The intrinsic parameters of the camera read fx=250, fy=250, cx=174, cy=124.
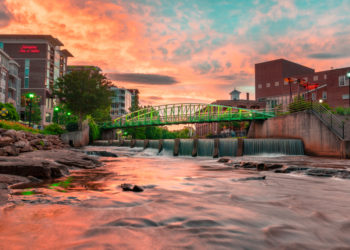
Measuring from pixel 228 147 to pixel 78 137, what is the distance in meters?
26.1

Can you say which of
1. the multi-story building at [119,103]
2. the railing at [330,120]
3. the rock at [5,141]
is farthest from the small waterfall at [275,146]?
the multi-story building at [119,103]

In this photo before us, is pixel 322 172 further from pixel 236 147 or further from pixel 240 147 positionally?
pixel 236 147

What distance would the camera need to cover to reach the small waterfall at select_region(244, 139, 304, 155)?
23.8m

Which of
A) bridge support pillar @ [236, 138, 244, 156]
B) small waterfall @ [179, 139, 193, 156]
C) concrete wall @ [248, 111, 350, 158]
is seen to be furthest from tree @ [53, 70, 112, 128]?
concrete wall @ [248, 111, 350, 158]

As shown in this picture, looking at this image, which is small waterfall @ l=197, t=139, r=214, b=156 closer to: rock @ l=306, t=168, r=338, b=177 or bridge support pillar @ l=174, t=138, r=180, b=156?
bridge support pillar @ l=174, t=138, r=180, b=156

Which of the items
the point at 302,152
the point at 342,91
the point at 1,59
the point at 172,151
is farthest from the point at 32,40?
the point at 342,91

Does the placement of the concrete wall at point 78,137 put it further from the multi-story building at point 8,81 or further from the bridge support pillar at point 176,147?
the multi-story building at point 8,81

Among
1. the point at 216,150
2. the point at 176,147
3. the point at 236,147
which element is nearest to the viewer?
the point at 236,147

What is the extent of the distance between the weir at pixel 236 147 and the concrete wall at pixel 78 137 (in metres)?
17.0

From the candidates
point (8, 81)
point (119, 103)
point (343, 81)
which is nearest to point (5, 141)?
point (8, 81)

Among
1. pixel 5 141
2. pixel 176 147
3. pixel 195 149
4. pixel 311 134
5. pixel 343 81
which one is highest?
pixel 343 81

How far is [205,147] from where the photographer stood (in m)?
27.8

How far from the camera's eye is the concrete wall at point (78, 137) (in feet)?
124

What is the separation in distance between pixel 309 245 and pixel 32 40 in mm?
89055
